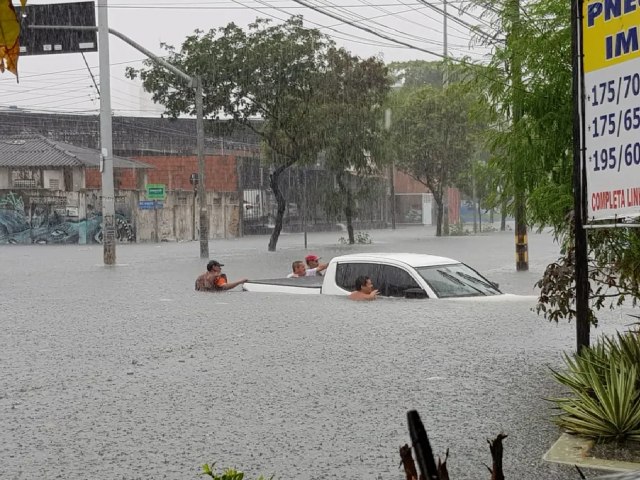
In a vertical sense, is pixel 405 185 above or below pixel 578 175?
above

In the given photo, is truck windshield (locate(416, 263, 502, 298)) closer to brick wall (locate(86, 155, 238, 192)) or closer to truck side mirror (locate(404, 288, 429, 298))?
truck side mirror (locate(404, 288, 429, 298))

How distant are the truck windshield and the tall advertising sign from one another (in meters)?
7.74

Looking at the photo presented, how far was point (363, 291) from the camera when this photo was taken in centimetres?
1493

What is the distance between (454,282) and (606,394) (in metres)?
8.27

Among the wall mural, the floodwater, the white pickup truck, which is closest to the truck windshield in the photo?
the white pickup truck

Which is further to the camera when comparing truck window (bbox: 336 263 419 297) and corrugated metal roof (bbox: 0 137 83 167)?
corrugated metal roof (bbox: 0 137 83 167)

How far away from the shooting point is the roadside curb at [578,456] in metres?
6.05

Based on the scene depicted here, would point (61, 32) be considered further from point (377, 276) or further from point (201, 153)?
point (377, 276)

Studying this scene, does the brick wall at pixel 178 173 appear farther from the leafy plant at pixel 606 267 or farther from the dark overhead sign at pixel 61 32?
the leafy plant at pixel 606 267

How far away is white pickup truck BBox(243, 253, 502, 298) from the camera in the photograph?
14723 mm

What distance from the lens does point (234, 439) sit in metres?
7.19

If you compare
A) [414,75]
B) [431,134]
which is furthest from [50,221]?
[414,75]

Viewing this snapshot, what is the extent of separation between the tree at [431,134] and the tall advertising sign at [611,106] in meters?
49.6


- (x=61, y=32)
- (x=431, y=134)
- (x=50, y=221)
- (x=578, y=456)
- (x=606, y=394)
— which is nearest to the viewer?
(x=578, y=456)
